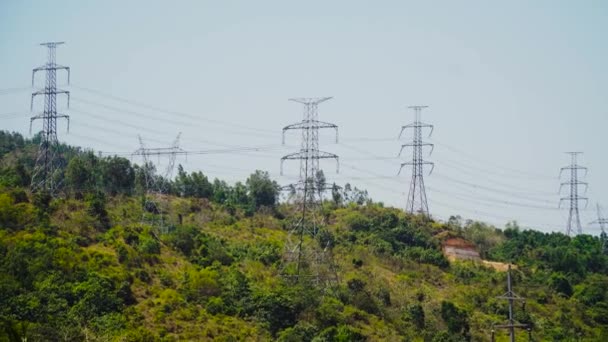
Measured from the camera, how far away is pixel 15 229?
59.7 meters

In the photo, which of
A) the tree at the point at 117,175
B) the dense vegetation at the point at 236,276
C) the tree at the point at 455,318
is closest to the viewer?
the dense vegetation at the point at 236,276

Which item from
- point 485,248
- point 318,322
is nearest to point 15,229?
point 318,322

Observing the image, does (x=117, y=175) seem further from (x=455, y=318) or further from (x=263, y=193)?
(x=455, y=318)

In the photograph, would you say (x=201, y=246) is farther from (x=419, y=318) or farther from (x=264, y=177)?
(x=264, y=177)

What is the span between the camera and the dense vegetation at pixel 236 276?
52625 millimetres

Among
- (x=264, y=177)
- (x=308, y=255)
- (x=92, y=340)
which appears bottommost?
(x=92, y=340)

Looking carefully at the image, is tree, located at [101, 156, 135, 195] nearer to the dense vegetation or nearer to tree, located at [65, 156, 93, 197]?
the dense vegetation

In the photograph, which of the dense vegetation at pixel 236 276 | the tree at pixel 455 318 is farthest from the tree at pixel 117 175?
the tree at pixel 455 318

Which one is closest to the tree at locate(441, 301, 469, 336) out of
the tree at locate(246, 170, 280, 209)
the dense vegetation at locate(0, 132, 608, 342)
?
the dense vegetation at locate(0, 132, 608, 342)

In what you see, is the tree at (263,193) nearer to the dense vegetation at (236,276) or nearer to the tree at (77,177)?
the dense vegetation at (236,276)

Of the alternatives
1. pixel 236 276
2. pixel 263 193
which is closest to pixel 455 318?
pixel 236 276

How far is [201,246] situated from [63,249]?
12.7 metres

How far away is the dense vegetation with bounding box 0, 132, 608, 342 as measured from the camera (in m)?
52.6

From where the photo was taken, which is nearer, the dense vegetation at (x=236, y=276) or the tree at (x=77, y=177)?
the dense vegetation at (x=236, y=276)
